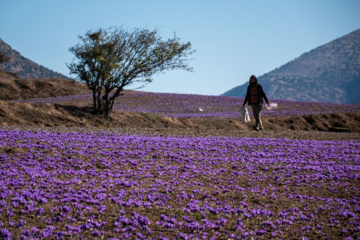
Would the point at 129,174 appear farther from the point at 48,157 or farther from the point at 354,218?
the point at 354,218

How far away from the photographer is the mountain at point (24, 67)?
17925 cm

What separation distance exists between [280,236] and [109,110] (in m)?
25.1

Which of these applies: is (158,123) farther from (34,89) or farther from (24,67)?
(24,67)

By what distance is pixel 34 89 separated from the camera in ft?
189

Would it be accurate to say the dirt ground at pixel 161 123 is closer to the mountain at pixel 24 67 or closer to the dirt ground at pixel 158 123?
the dirt ground at pixel 158 123

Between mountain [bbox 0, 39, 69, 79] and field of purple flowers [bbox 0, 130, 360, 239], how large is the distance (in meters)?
178

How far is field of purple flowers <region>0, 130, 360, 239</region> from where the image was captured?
7547 millimetres

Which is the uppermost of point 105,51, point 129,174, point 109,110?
point 105,51

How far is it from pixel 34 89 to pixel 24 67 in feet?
482

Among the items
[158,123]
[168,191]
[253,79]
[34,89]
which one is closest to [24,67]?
[34,89]

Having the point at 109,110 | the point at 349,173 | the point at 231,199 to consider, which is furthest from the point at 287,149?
the point at 109,110

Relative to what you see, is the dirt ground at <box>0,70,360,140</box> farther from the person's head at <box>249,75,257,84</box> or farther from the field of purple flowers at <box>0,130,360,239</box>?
the field of purple flowers at <box>0,130,360,239</box>

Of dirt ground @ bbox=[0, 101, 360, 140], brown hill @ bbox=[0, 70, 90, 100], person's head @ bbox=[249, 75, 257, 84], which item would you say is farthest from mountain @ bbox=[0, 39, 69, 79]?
person's head @ bbox=[249, 75, 257, 84]

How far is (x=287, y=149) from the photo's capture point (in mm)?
17609
